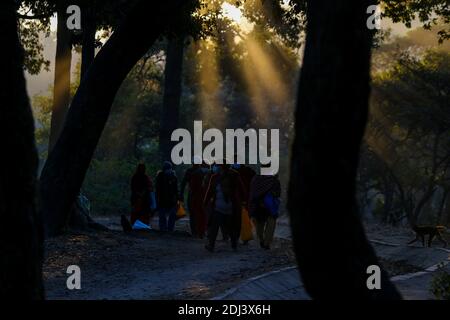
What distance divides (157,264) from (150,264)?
114 mm

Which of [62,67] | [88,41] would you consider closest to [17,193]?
[88,41]

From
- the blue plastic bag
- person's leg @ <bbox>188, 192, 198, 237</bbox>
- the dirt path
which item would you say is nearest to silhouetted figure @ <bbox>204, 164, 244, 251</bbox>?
the dirt path

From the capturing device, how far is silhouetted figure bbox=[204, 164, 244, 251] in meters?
18.5

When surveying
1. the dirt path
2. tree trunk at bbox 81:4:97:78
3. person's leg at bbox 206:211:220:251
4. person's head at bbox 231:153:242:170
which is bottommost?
the dirt path

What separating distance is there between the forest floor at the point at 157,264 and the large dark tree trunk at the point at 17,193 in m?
3.71

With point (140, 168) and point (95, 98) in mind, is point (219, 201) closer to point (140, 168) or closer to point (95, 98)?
point (95, 98)

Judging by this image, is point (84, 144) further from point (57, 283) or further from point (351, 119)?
point (351, 119)

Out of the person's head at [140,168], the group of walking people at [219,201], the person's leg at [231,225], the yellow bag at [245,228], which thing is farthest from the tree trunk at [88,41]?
the person's leg at [231,225]

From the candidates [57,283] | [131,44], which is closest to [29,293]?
[57,283]

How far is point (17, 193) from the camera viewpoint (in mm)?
8172

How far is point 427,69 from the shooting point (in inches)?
1662

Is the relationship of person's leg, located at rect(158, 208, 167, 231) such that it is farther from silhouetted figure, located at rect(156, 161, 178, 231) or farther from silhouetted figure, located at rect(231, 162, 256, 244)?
silhouetted figure, located at rect(231, 162, 256, 244)

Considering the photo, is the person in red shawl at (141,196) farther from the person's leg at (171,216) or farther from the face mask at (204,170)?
the face mask at (204,170)
